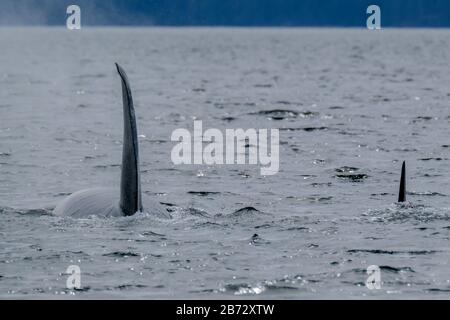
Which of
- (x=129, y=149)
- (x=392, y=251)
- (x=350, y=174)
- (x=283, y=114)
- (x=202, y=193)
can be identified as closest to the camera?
(x=129, y=149)

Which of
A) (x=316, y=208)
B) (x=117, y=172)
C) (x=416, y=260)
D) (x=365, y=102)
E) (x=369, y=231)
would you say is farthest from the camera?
(x=365, y=102)

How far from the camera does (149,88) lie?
58.4 m

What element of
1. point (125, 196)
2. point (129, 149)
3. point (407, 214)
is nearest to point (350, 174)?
point (407, 214)

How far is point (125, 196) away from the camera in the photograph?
51.6ft

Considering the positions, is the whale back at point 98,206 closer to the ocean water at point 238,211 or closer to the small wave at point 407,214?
the ocean water at point 238,211

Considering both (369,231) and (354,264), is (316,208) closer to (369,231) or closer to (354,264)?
(369,231)

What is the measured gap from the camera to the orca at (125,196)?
1513cm

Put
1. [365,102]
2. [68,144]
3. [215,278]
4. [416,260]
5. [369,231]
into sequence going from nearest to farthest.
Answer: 1. [215,278]
2. [416,260]
3. [369,231]
4. [68,144]
5. [365,102]

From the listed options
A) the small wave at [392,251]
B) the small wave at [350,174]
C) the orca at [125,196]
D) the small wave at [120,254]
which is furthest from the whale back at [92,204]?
the small wave at [350,174]

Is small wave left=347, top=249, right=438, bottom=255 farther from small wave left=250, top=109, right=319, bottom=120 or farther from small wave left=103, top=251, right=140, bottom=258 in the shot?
small wave left=250, top=109, right=319, bottom=120

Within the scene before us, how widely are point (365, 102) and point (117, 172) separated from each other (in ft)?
80.2

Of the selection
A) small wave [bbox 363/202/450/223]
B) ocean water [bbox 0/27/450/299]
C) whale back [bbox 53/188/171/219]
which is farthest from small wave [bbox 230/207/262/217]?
small wave [bbox 363/202/450/223]

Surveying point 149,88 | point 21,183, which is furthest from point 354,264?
point 149,88

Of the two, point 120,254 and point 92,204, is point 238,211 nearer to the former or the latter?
point 92,204
